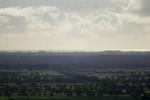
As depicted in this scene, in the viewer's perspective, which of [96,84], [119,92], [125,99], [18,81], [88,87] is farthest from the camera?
[18,81]

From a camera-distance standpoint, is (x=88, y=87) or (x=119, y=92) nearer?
(x=119, y=92)

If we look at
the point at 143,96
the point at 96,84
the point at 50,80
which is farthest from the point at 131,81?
the point at 143,96

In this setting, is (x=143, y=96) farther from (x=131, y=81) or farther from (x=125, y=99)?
(x=131, y=81)

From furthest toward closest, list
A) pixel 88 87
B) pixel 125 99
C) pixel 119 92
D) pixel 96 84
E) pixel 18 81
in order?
1. pixel 18 81
2. pixel 96 84
3. pixel 88 87
4. pixel 119 92
5. pixel 125 99

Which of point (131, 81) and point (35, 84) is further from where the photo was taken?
point (131, 81)

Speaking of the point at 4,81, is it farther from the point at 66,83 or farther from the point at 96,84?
the point at 96,84

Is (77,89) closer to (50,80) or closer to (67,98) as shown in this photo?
(67,98)

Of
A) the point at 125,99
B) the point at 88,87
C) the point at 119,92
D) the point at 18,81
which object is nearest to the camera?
the point at 125,99

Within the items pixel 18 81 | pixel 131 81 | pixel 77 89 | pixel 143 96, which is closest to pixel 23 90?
pixel 77 89
